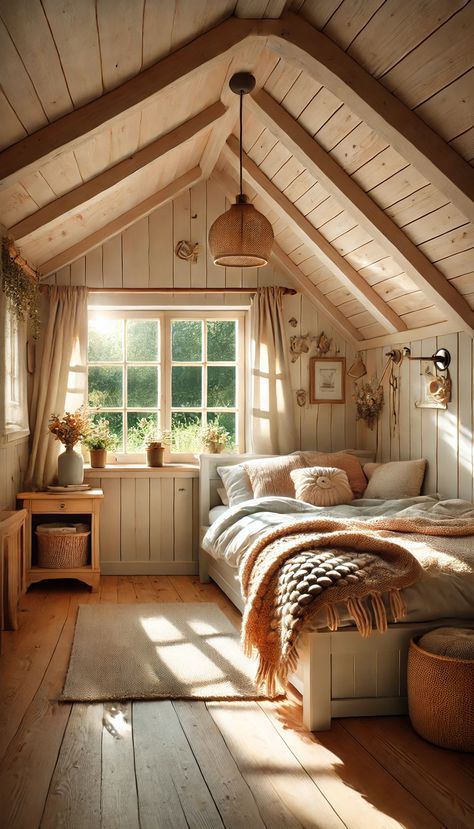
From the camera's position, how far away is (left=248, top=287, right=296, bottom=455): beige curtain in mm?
5582

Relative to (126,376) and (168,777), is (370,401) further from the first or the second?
(168,777)

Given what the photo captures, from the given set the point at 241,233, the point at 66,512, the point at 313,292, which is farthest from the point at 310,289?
the point at 66,512

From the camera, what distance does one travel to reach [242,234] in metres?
3.67

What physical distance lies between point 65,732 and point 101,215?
3308 mm

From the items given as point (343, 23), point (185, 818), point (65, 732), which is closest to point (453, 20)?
point (343, 23)

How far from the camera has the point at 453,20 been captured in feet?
8.47

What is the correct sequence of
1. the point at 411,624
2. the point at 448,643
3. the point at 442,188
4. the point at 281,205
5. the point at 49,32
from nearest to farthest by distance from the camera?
the point at 49,32 < the point at 448,643 < the point at 411,624 < the point at 442,188 < the point at 281,205

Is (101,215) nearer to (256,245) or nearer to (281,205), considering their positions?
(281,205)

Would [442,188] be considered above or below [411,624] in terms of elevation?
above

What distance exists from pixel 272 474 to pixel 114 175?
6.95 ft

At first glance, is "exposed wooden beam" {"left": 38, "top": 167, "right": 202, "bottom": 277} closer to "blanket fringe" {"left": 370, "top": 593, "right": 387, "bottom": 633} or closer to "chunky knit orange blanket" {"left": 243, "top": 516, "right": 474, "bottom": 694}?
"chunky knit orange blanket" {"left": 243, "top": 516, "right": 474, "bottom": 694}

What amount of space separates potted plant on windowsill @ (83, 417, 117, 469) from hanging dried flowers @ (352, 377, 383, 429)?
1892mm

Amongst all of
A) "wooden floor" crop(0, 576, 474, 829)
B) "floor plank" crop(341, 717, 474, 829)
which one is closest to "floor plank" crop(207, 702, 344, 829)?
"wooden floor" crop(0, 576, 474, 829)

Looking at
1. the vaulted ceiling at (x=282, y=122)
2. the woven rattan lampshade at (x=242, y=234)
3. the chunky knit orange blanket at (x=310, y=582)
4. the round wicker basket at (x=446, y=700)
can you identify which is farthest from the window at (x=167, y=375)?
the round wicker basket at (x=446, y=700)
